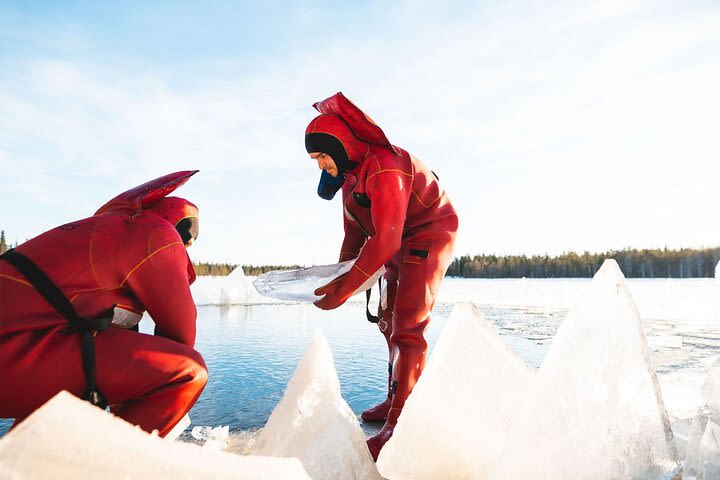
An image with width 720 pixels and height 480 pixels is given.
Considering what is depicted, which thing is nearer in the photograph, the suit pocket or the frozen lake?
the suit pocket

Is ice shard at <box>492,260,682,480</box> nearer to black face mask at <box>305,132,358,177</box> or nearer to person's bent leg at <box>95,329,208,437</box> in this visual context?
person's bent leg at <box>95,329,208,437</box>

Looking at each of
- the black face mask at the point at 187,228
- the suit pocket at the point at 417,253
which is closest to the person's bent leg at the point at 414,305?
the suit pocket at the point at 417,253

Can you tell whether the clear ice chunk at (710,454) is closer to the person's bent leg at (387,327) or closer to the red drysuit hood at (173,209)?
the person's bent leg at (387,327)

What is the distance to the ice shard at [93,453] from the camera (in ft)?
2.15

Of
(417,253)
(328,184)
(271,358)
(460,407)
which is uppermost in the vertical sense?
(328,184)

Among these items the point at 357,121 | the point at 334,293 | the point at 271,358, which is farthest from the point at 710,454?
the point at 271,358

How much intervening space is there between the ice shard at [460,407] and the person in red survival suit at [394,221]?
22.1 inches

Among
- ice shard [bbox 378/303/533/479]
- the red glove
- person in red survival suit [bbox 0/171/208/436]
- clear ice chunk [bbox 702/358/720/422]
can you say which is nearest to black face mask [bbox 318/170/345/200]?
the red glove

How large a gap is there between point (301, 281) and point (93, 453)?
186cm

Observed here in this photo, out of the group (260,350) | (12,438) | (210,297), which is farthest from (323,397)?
(210,297)

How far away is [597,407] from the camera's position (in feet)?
4.66

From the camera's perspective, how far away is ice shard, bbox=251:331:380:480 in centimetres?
148

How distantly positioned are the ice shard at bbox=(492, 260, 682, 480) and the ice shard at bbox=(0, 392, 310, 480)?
85 centimetres

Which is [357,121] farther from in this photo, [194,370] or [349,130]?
[194,370]
